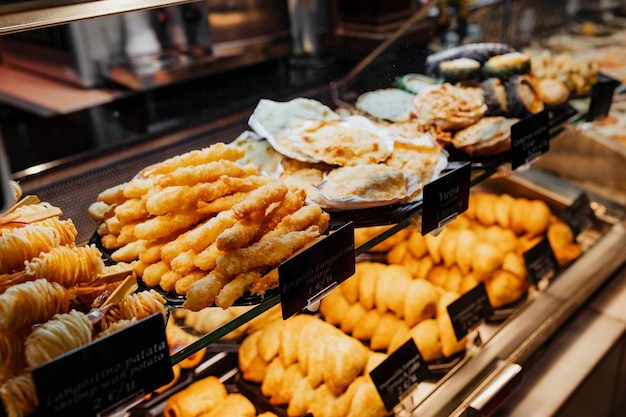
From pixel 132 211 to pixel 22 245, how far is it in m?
0.33

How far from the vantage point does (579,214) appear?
102 inches

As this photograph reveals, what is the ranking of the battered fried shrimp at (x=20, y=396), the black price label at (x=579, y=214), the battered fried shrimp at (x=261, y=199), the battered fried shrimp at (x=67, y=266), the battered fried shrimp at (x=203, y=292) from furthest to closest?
the black price label at (x=579, y=214)
the battered fried shrimp at (x=261, y=199)
the battered fried shrimp at (x=203, y=292)
the battered fried shrimp at (x=67, y=266)
the battered fried shrimp at (x=20, y=396)

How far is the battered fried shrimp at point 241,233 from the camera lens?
1225 mm

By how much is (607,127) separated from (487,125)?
171 centimetres

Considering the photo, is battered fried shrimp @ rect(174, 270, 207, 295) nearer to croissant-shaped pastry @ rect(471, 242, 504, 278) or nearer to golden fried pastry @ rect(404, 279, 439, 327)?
golden fried pastry @ rect(404, 279, 439, 327)

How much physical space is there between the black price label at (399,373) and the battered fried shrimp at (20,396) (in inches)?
37.3

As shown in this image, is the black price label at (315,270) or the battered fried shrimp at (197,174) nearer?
the black price label at (315,270)

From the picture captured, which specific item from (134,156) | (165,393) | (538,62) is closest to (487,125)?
(538,62)

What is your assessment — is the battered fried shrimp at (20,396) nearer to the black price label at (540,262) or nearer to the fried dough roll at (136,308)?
the fried dough roll at (136,308)

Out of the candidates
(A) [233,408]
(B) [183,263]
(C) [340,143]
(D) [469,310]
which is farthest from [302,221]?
(D) [469,310]

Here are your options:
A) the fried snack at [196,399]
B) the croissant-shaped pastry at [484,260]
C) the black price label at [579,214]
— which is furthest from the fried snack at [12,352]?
the black price label at [579,214]

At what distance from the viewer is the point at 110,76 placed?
4066 millimetres

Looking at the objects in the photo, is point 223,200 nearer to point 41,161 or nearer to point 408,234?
point 408,234

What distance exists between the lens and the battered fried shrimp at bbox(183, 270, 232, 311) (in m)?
1.18
